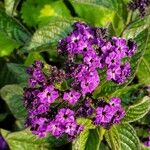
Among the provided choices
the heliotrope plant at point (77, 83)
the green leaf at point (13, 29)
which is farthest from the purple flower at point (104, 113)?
the green leaf at point (13, 29)

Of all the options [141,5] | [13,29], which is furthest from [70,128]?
[13,29]

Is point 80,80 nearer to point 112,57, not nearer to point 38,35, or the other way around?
point 112,57

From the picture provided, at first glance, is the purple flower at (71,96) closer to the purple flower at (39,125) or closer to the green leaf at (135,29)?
the purple flower at (39,125)

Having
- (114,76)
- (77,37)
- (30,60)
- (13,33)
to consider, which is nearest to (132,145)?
(114,76)

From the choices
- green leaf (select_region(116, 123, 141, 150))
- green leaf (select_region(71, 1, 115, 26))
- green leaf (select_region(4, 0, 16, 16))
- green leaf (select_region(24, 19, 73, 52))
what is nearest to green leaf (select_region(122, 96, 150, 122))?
green leaf (select_region(116, 123, 141, 150))

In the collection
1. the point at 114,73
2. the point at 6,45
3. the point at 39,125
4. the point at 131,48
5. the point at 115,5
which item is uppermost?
the point at 115,5

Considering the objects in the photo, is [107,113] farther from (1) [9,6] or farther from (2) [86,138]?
(1) [9,6]

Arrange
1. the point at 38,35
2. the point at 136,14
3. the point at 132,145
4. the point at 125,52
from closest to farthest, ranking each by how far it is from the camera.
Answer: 1. the point at 125,52
2. the point at 132,145
3. the point at 38,35
4. the point at 136,14
